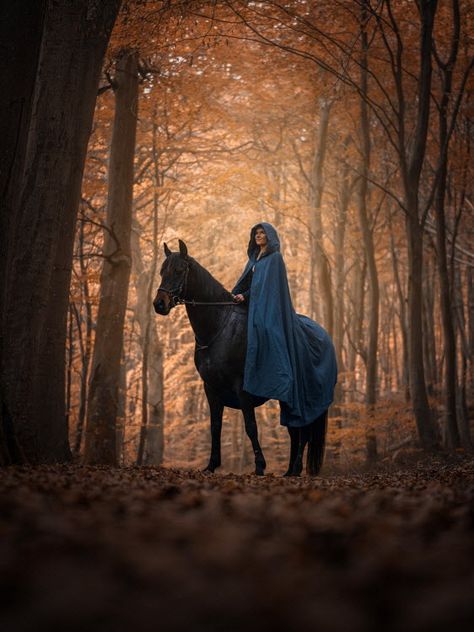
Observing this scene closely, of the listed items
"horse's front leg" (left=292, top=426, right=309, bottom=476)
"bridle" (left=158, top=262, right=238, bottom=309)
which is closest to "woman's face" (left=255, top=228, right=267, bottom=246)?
"bridle" (left=158, top=262, right=238, bottom=309)

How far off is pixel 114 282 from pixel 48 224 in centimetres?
334

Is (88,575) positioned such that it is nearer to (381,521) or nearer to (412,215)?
(381,521)

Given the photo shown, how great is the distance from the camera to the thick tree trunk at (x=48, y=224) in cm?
511

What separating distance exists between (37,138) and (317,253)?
34.6ft

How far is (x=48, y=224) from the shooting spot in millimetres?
5480

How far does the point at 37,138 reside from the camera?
5.63 metres

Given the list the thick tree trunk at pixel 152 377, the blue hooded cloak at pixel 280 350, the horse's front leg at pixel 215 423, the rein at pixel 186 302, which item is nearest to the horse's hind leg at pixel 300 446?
the blue hooded cloak at pixel 280 350

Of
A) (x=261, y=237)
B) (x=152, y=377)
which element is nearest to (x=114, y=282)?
(x=261, y=237)

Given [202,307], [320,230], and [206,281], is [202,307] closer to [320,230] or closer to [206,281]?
A: [206,281]

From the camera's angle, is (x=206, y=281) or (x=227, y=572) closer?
(x=227, y=572)

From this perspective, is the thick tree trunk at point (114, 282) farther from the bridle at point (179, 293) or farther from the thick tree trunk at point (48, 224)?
the bridle at point (179, 293)

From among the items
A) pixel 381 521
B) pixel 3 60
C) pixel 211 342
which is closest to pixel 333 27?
pixel 211 342

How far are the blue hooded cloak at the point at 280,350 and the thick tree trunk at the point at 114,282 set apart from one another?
7.22ft

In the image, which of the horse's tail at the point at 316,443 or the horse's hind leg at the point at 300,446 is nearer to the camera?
the horse's hind leg at the point at 300,446
